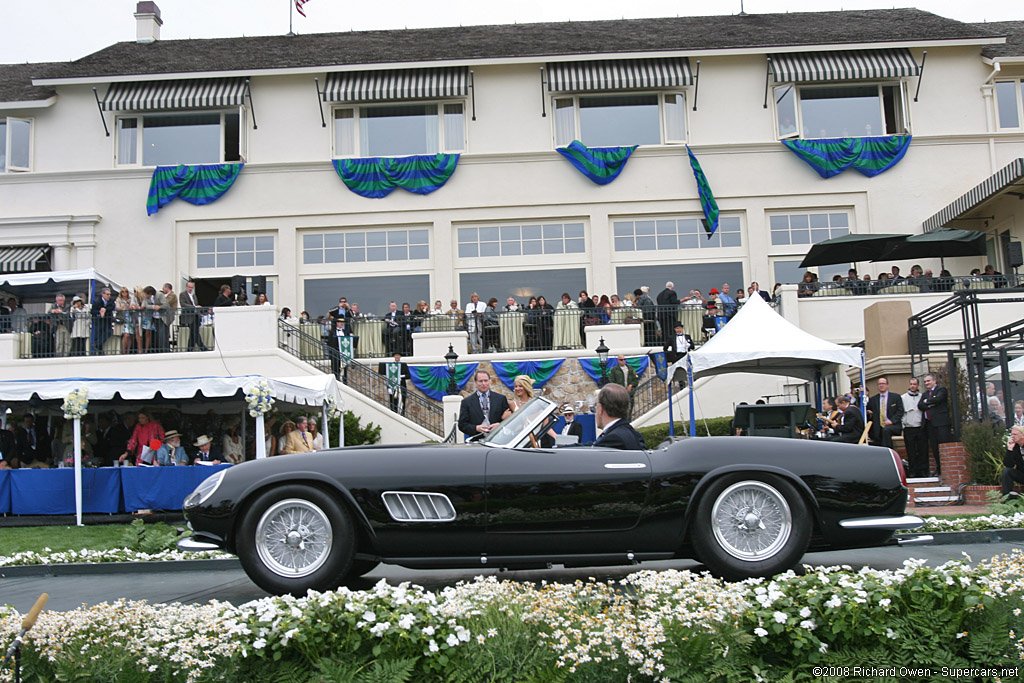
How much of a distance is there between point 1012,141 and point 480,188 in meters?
15.1

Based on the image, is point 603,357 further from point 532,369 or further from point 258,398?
point 258,398

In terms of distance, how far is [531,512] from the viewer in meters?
5.79

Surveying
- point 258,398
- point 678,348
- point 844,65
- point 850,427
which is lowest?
point 850,427

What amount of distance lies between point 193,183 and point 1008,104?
23.5m

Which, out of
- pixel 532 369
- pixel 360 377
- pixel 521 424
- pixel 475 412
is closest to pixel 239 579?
pixel 475 412

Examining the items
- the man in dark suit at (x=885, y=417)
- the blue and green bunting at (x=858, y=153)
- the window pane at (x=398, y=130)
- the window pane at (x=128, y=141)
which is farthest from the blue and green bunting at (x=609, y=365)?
the window pane at (x=128, y=141)

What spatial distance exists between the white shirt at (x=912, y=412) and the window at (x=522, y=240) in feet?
45.3

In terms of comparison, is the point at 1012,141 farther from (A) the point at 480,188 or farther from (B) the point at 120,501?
(B) the point at 120,501

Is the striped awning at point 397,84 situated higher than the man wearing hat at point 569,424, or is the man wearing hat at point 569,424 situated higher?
the striped awning at point 397,84

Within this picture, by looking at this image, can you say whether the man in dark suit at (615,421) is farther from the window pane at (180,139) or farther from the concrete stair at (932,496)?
the window pane at (180,139)

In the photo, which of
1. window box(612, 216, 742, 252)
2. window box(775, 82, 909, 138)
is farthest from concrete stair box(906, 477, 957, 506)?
window box(775, 82, 909, 138)

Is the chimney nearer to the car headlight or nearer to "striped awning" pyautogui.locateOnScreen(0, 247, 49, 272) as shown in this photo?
"striped awning" pyautogui.locateOnScreen(0, 247, 49, 272)

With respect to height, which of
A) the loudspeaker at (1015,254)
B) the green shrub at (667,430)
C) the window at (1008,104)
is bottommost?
the green shrub at (667,430)

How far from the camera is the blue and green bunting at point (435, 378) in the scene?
71.5 ft
